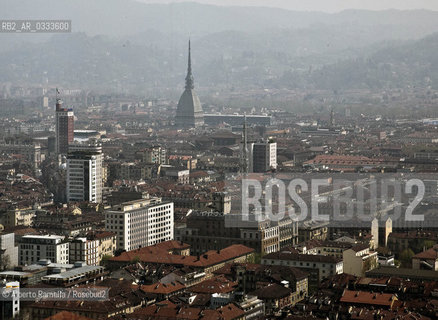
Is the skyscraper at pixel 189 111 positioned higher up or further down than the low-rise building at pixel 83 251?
higher up

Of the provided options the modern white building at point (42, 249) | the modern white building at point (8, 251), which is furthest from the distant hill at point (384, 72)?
the modern white building at point (42, 249)

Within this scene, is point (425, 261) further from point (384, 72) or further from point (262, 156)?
point (384, 72)

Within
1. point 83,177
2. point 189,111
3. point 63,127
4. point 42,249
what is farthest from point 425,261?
point 189,111

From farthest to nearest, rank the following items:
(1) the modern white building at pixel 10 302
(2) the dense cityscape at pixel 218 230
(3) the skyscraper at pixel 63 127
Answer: (3) the skyscraper at pixel 63 127 → (2) the dense cityscape at pixel 218 230 → (1) the modern white building at pixel 10 302

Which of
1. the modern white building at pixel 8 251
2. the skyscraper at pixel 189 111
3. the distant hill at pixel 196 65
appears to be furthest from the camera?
the distant hill at pixel 196 65

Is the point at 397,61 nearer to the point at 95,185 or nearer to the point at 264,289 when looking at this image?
the point at 95,185

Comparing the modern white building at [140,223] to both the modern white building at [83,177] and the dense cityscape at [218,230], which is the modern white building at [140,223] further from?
the modern white building at [83,177]

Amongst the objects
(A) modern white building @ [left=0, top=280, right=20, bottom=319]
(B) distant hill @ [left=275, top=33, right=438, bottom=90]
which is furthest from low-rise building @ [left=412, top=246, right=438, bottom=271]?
(B) distant hill @ [left=275, top=33, right=438, bottom=90]
